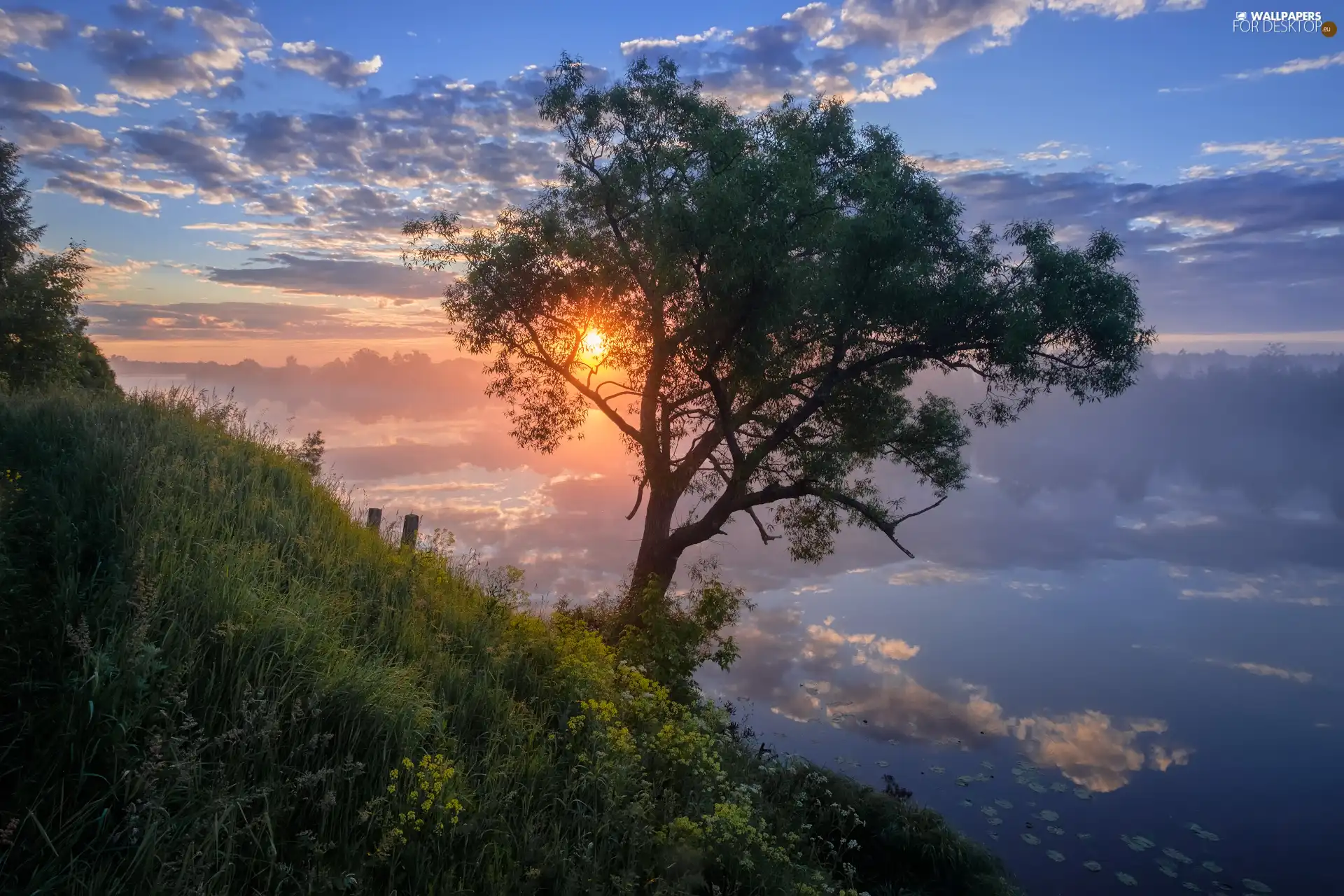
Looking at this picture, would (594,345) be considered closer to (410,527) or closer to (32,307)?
(410,527)

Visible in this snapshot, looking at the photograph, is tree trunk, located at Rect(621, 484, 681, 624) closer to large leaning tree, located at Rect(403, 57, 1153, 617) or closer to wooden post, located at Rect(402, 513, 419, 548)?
large leaning tree, located at Rect(403, 57, 1153, 617)

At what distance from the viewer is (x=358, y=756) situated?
5.39 meters

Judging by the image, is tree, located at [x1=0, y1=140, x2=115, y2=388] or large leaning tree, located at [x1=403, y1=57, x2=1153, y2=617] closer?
large leaning tree, located at [x1=403, y1=57, x2=1153, y2=617]

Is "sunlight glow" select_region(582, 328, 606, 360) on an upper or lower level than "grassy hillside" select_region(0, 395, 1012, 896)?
upper

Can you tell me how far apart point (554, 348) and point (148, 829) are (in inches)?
625

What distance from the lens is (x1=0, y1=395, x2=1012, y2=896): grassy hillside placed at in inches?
170

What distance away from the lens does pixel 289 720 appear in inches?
211

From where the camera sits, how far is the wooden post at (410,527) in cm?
1062

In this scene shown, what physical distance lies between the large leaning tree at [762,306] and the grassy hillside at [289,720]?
5937mm

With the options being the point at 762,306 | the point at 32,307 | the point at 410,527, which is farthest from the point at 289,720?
the point at 32,307

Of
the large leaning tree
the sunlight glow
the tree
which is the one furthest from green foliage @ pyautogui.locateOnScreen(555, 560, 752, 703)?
the tree

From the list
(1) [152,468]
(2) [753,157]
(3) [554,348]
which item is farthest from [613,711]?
(3) [554,348]

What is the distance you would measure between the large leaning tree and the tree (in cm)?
1631

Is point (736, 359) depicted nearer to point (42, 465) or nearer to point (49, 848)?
point (42, 465)
